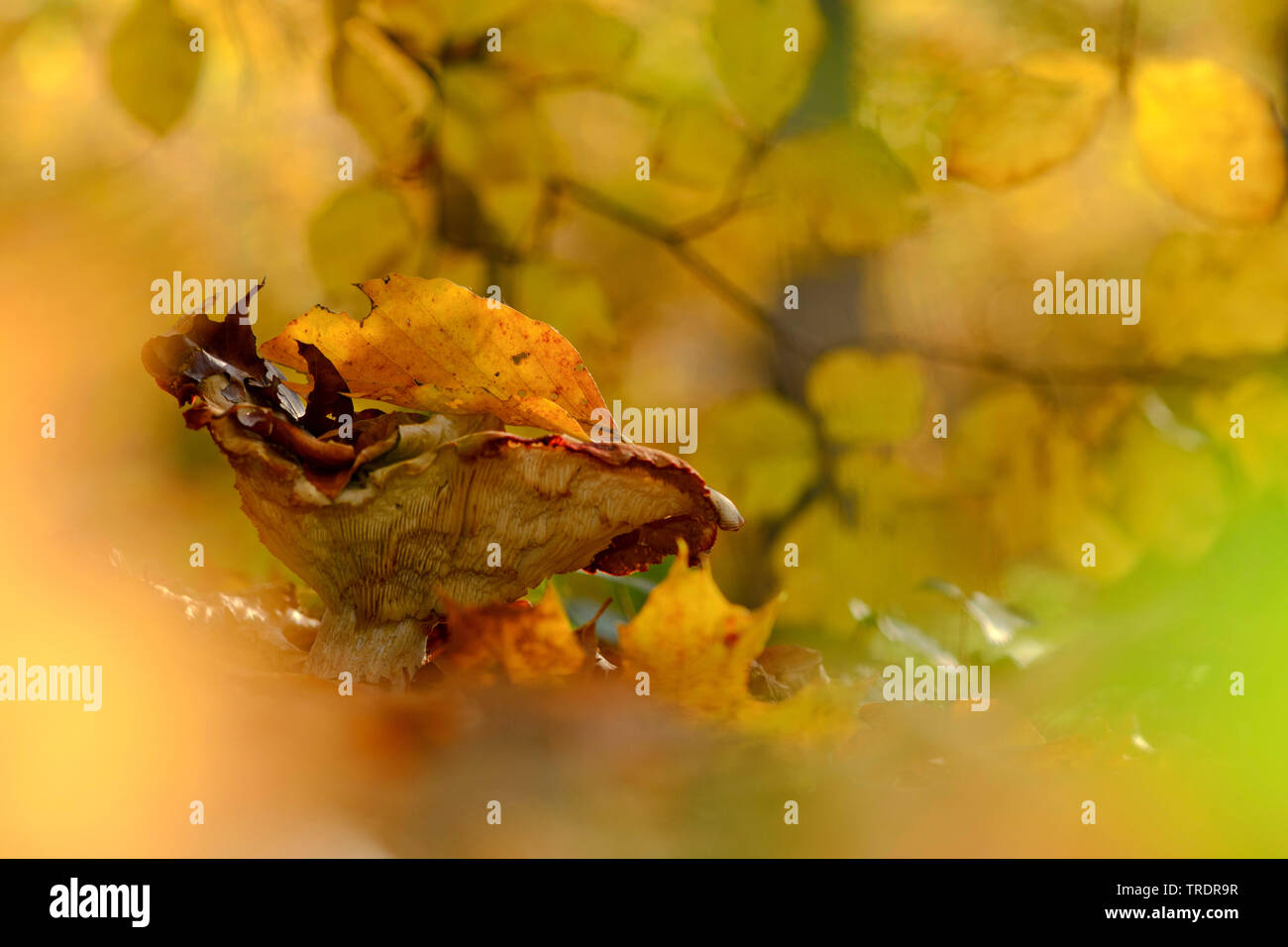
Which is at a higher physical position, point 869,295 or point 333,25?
point 333,25

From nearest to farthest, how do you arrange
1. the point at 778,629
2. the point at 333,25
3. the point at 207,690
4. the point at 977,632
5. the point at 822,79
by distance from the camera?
the point at 207,690
the point at 977,632
the point at 778,629
the point at 333,25
the point at 822,79

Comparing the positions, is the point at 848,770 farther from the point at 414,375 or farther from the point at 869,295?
the point at 869,295

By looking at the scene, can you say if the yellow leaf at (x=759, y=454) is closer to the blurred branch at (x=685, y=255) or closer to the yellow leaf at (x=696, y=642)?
the blurred branch at (x=685, y=255)

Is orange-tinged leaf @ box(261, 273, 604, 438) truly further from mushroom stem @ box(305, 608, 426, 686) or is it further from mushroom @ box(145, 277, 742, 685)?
mushroom stem @ box(305, 608, 426, 686)

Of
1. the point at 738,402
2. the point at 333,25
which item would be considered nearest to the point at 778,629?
the point at 738,402

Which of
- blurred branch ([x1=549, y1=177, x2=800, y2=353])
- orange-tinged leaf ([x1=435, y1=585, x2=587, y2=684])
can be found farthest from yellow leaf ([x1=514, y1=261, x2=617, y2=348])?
orange-tinged leaf ([x1=435, y1=585, x2=587, y2=684])

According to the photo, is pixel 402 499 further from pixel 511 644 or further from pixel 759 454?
pixel 759 454
